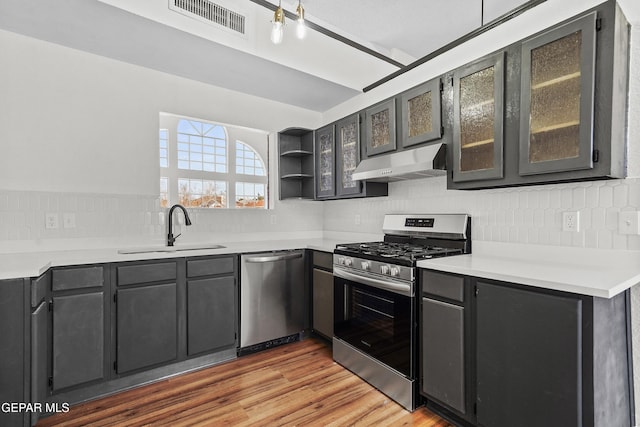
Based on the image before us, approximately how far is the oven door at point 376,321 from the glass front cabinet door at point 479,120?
94cm

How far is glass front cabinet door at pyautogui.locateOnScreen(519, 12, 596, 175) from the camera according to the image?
1.55m

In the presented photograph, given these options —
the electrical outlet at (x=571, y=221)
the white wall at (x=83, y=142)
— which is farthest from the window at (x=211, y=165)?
the electrical outlet at (x=571, y=221)

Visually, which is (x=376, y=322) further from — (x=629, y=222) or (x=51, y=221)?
(x=51, y=221)

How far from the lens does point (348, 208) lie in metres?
3.64

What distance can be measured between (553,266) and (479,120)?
38.0 inches

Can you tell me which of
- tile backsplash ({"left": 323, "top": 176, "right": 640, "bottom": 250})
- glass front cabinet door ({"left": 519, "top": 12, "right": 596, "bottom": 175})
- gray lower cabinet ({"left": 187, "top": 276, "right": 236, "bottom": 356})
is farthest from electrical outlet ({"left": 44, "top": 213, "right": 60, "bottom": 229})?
glass front cabinet door ({"left": 519, "top": 12, "right": 596, "bottom": 175})

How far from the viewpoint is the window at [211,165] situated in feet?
10.1

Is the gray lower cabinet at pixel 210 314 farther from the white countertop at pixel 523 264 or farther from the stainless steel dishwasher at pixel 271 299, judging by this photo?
the white countertop at pixel 523 264

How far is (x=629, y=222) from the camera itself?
1.63 meters

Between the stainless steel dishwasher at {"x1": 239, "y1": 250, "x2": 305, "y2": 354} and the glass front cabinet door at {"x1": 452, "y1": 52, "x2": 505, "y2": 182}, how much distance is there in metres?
1.62

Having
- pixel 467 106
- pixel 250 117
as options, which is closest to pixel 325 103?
pixel 250 117

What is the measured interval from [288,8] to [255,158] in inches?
59.9

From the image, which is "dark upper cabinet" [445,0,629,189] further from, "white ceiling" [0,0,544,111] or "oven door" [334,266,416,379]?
"oven door" [334,266,416,379]

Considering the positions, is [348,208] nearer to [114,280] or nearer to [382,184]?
[382,184]
